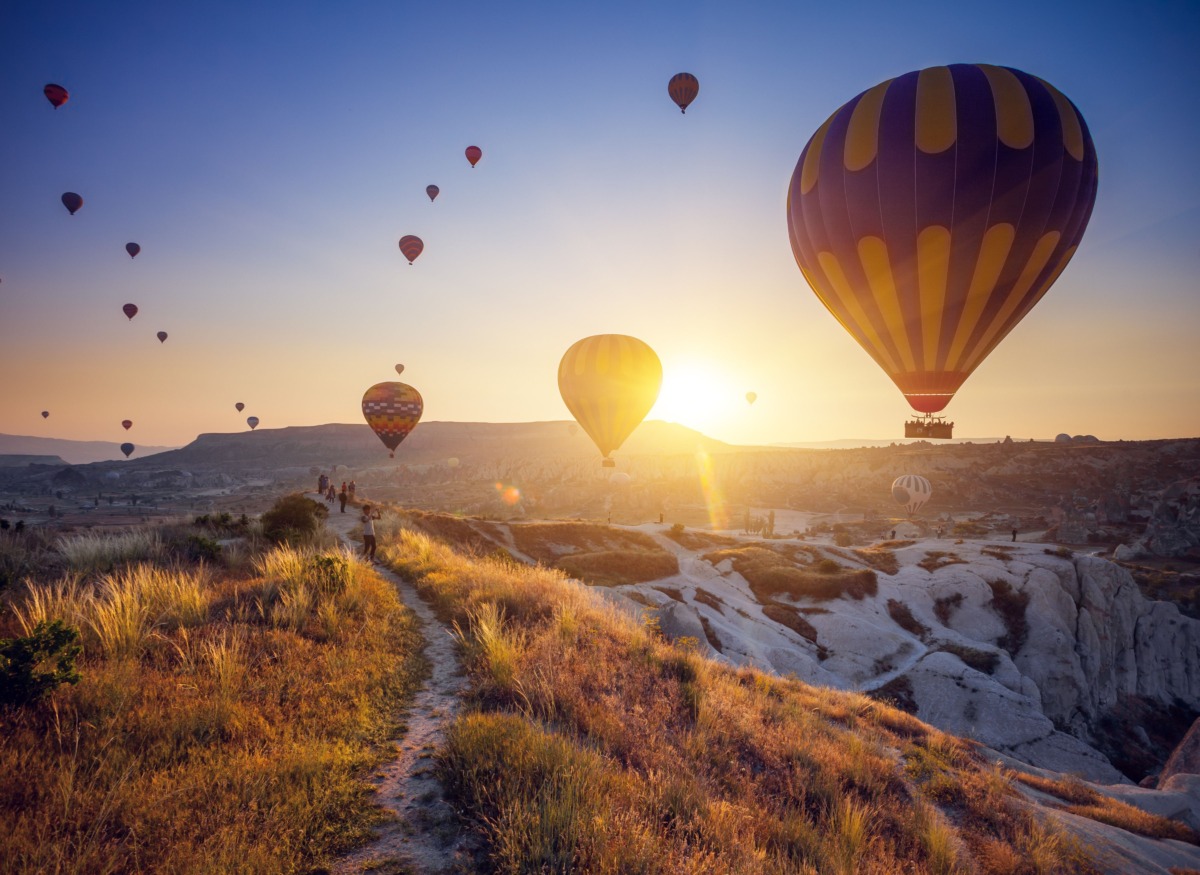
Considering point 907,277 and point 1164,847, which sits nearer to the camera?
point 1164,847

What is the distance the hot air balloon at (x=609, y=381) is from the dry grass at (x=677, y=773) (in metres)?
25.2

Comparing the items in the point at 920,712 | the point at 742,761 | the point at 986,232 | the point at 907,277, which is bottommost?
the point at 920,712

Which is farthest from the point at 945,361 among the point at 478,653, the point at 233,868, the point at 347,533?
the point at 347,533

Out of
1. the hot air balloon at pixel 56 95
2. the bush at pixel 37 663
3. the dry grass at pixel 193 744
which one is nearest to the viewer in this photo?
the dry grass at pixel 193 744

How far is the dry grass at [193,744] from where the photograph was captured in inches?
130

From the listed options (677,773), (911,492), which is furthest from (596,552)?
(911,492)

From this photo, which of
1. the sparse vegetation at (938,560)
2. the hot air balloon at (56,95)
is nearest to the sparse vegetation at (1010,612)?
the sparse vegetation at (938,560)

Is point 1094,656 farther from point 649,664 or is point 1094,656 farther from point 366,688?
point 366,688

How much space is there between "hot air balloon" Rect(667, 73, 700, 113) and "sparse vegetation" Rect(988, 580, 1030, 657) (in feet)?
129

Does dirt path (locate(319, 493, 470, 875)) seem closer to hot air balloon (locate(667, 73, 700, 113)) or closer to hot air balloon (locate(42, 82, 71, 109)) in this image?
hot air balloon (locate(667, 73, 700, 113))

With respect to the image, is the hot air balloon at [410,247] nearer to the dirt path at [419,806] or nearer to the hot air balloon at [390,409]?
the hot air balloon at [390,409]

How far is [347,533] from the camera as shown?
23.9 metres

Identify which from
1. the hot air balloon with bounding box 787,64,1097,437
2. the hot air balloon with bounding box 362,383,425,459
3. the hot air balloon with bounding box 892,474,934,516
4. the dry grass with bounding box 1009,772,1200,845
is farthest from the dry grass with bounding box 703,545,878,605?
the hot air balloon with bounding box 892,474,934,516

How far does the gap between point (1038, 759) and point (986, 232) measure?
24174 mm
